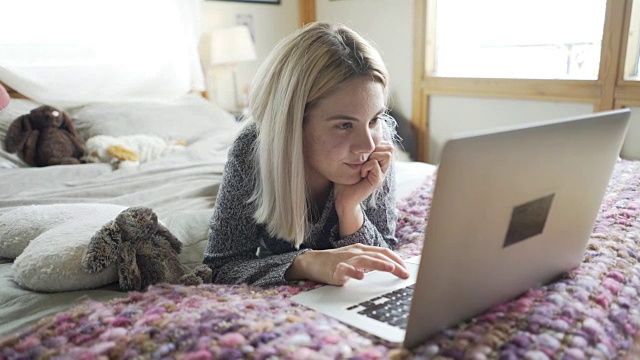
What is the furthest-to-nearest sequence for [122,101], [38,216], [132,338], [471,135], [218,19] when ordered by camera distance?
1. [218,19]
2. [122,101]
3. [38,216]
4. [132,338]
5. [471,135]

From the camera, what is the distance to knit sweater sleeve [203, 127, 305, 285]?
997 mm

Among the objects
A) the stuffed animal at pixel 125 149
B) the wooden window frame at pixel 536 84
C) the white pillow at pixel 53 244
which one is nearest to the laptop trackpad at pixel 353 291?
the white pillow at pixel 53 244

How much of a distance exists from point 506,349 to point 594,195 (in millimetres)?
260

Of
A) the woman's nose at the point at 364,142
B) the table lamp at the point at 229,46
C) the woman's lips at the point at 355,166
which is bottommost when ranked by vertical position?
the woman's lips at the point at 355,166

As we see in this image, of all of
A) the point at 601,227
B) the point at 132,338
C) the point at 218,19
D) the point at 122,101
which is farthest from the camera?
the point at 218,19

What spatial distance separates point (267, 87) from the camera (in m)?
1.01

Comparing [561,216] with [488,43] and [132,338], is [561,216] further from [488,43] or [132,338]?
[488,43]

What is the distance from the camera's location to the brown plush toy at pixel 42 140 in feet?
6.36

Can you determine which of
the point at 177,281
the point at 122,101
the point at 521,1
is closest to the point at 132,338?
the point at 177,281

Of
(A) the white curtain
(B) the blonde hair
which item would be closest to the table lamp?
(A) the white curtain

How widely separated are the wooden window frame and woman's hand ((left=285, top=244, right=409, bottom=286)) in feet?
6.47

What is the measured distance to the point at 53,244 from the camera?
98 cm

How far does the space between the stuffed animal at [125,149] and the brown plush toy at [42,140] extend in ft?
0.23

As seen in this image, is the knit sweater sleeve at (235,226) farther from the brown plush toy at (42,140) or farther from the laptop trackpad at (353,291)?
the brown plush toy at (42,140)
